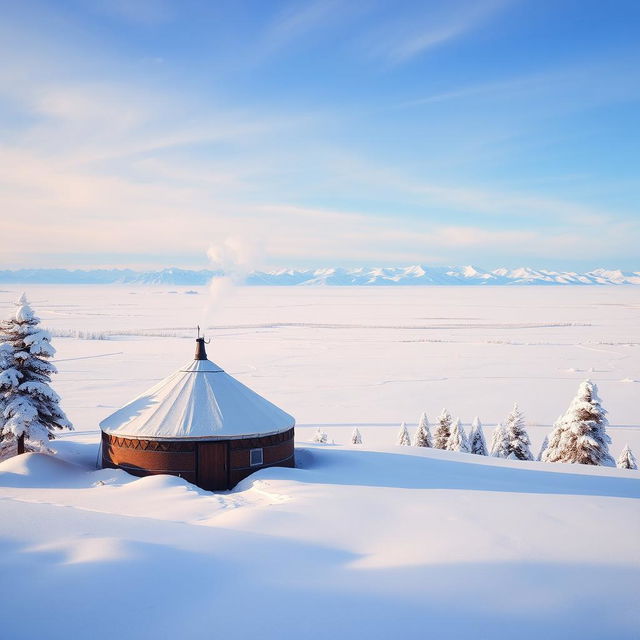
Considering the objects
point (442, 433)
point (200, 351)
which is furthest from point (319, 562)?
point (442, 433)

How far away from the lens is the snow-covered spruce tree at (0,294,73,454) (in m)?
18.3

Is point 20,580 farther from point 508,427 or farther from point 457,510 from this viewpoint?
point 508,427

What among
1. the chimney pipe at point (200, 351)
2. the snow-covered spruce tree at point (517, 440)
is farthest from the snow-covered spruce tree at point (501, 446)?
the chimney pipe at point (200, 351)

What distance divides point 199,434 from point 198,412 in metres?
0.98

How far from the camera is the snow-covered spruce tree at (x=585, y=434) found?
2402 cm

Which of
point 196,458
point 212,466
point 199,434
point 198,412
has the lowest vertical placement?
point 212,466

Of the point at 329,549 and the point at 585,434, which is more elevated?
the point at 329,549

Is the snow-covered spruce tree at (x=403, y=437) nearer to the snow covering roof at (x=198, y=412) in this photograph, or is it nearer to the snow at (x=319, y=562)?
the snow covering roof at (x=198, y=412)

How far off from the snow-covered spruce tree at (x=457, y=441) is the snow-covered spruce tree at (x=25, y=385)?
18.1 metres

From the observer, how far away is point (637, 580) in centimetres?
870

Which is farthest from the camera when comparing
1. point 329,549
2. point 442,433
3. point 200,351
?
point 442,433

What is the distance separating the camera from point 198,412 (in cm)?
1828

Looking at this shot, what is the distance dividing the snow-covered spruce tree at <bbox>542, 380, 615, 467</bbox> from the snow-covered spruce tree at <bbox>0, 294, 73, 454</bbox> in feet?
65.0

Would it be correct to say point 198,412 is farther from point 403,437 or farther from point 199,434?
point 403,437
